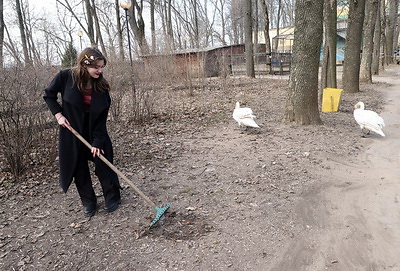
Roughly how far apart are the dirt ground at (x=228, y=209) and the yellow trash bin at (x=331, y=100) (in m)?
2.47

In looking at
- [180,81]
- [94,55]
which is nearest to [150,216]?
[94,55]

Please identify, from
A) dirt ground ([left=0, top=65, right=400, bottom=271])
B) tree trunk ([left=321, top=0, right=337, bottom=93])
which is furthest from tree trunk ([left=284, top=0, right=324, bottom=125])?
tree trunk ([left=321, top=0, right=337, bottom=93])

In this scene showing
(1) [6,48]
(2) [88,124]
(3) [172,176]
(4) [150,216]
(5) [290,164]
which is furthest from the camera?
(1) [6,48]

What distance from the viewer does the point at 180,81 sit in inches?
507

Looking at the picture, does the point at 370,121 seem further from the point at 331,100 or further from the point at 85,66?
the point at 85,66

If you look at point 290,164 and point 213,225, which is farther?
point 290,164

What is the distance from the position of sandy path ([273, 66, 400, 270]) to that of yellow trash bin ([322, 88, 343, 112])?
3989mm

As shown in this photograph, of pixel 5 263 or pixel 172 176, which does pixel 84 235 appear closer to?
pixel 5 263

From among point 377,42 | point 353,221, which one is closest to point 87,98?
point 353,221

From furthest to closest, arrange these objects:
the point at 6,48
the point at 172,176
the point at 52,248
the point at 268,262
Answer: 1. the point at 6,48
2. the point at 172,176
3. the point at 52,248
4. the point at 268,262

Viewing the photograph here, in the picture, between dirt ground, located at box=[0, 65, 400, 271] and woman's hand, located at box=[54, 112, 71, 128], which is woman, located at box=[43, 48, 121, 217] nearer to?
woman's hand, located at box=[54, 112, 71, 128]

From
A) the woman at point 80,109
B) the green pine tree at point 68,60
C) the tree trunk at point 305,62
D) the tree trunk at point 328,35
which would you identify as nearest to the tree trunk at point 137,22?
the green pine tree at point 68,60

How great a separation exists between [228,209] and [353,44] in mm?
11187

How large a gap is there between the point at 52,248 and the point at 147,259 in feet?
3.27
